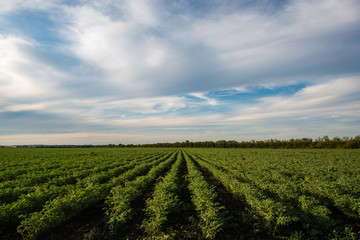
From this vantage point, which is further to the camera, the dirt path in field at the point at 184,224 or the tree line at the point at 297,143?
the tree line at the point at 297,143

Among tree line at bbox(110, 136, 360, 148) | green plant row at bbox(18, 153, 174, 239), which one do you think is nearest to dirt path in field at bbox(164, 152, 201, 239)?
green plant row at bbox(18, 153, 174, 239)

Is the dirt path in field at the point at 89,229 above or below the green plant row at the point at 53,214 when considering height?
below

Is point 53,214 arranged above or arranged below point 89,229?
above

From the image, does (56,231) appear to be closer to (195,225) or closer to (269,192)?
(195,225)

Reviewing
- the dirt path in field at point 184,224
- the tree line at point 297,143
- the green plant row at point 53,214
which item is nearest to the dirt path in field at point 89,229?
the green plant row at point 53,214

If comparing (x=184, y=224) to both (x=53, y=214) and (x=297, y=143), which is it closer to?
(x=53, y=214)

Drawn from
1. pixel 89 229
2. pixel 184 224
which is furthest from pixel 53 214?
pixel 184 224

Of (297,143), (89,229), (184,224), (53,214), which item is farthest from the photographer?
(297,143)

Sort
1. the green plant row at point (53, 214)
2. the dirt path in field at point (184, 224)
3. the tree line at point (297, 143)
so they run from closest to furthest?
the green plant row at point (53, 214) → the dirt path in field at point (184, 224) → the tree line at point (297, 143)

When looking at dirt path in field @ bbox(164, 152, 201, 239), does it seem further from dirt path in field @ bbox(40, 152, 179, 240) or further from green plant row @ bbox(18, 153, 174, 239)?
green plant row @ bbox(18, 153, 174, 239)

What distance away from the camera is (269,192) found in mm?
10844

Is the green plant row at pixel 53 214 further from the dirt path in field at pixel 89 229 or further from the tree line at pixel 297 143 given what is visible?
the tree line at pixel 297 143

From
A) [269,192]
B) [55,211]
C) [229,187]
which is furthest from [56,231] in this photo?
[269,192]

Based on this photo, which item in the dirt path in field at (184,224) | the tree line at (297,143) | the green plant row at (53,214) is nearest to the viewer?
the green plant row at (53,214)
